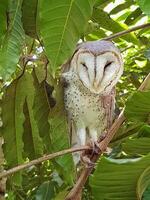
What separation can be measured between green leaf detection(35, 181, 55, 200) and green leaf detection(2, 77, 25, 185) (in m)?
0.13

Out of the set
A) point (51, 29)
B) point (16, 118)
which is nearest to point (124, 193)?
point (51, 29)

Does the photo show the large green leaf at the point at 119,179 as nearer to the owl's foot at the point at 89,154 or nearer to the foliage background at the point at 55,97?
the foliage background at the point at 55,97

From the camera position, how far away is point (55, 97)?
1120 millimetres

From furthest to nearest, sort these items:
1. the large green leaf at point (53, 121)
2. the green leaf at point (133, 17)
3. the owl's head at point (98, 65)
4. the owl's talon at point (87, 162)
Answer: the green leaf at point (133, 17) < the large green leaf at point (53, 121) < the owl's head at point (98, 65) < the owl's talon at point (87, 162)

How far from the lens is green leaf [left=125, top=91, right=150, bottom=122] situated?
70 centimetres

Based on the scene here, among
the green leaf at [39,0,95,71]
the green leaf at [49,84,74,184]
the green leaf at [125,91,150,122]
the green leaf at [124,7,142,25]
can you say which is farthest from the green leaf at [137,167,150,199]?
the green leaf at [124,7,142,25]

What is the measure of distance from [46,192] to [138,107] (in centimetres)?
61

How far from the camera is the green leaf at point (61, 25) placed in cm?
77

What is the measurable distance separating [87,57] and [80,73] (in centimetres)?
4

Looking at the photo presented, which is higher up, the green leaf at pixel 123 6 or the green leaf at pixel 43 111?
the green leaf at pixel 123 6

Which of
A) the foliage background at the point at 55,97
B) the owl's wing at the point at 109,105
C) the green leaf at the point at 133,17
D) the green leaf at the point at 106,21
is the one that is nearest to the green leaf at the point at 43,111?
the foliage background at the point at 55,97

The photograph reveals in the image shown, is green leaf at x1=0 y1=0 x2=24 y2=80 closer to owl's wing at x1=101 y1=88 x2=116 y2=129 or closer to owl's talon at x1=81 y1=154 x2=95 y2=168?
owl's talon at x1=81 y1=154 x2=95 y2=168

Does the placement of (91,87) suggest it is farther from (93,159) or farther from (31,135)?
(31,135)

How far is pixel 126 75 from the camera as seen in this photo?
153 centimetres
